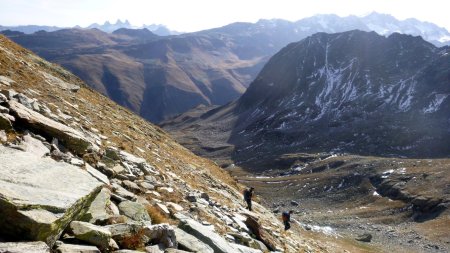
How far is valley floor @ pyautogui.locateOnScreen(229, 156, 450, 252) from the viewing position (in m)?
93.9

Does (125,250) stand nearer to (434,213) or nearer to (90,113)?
(90,113)

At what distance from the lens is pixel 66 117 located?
73.7ft

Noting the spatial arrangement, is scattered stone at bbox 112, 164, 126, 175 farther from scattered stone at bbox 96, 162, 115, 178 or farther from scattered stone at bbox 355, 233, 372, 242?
scattered stone at bbox 355, 233, 372, 242

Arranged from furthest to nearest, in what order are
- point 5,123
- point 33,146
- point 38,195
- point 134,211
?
1. point 5,123
2. point 33,146
3. point 134,211
4. point 38,195

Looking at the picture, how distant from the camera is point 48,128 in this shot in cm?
1652

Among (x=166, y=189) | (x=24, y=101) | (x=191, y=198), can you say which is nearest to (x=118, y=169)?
(x=166, y=189)

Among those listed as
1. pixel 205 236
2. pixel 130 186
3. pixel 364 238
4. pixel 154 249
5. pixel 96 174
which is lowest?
pixel 364 238

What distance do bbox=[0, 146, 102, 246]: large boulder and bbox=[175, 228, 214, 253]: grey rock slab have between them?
297 cm

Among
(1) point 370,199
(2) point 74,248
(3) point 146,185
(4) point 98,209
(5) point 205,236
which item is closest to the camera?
(2) point 74,248

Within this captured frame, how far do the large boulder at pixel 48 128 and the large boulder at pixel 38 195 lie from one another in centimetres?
382

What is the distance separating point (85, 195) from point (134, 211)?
3.24 metres

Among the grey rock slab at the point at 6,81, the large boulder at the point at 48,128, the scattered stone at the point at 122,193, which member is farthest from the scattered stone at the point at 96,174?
the grey rock slab at the point at 6,81

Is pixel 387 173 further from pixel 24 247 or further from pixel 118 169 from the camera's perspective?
pixel 24 247

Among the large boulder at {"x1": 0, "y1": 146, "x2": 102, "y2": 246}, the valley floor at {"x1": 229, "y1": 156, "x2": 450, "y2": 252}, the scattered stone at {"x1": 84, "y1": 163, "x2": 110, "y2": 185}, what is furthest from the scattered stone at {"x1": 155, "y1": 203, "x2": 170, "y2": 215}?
the valley floor at {"x1": 229, "y1": 156, "x2": 450, "y2": 252}
